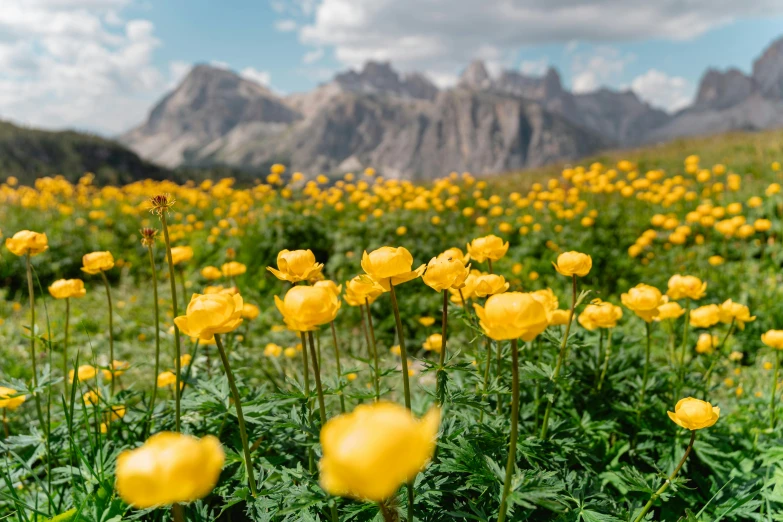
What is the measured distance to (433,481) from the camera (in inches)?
43.5

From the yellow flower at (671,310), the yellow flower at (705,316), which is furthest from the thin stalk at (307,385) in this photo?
the yellow flower at (705,316)

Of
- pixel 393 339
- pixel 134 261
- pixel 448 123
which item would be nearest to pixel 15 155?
pixel 134 261

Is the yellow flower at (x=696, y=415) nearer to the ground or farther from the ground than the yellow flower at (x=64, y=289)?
nearer to the ground

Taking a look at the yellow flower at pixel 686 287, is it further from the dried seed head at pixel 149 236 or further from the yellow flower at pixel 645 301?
the dried seed head at pixel 149 236

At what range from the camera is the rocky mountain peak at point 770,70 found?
17875 cm

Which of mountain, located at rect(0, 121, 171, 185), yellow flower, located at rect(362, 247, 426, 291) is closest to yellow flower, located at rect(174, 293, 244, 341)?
yellow flower, located at rect(362, 247, 426, 291)

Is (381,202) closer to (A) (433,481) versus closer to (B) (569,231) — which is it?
(B) (569,231)

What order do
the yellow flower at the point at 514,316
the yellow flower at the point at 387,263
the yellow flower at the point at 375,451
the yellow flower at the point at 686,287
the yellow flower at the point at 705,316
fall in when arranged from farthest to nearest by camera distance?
the yellow flower at the point at 705,316 → the yellow flower at the point at 686,287 → the yellow flower at the point at 387,263 → the yellow flower at the point at 514,316 → the yellow flower at the point at 375,451

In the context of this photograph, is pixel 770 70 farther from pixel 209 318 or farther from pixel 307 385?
pixel 209 318

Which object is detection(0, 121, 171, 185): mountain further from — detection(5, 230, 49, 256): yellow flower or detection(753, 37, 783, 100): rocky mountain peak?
detection(753, 37, 783, 100): rocky mountain peak

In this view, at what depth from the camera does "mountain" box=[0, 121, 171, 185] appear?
43.0 m

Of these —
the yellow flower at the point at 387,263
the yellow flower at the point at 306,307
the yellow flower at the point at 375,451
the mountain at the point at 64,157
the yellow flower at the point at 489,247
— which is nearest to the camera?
the yellow flower at the point at 375,451

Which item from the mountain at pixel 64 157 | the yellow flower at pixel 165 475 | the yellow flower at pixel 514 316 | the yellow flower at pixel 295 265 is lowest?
the yellow flower at pixel 165 475

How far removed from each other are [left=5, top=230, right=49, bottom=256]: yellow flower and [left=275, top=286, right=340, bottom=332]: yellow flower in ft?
3.48
